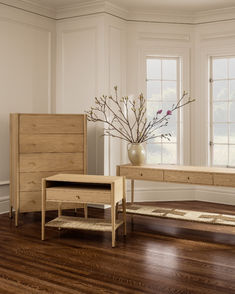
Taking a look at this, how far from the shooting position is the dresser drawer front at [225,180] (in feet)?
12.3

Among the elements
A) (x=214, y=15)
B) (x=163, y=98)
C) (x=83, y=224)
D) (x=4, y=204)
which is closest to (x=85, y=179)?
(x=83, y=224)

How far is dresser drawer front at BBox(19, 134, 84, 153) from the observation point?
4.51 m

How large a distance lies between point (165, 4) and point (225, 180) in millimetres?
2857

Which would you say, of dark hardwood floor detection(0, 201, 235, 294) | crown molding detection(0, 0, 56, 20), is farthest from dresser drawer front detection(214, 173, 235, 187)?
crown molding detection(0, 0, 56, 20)

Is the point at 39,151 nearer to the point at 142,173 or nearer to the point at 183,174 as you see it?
the point at 142,173

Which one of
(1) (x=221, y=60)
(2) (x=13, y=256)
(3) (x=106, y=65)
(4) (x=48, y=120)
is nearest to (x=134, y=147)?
(4) (x=48, y=120)

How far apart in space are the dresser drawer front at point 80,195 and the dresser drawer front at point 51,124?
997 millimetres

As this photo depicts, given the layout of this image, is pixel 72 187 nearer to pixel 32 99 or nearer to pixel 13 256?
pixel 13 256

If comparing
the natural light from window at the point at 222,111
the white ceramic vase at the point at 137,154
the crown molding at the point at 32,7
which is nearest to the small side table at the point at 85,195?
the white ceramic vase at the point at 137,154

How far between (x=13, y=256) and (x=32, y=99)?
262 cm

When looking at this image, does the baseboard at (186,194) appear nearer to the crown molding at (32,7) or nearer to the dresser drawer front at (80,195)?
the dresser drawer front at (80,195)

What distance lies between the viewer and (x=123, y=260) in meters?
3.24

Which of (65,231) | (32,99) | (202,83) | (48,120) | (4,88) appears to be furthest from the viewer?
(202,83)

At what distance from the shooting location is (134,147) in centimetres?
439
